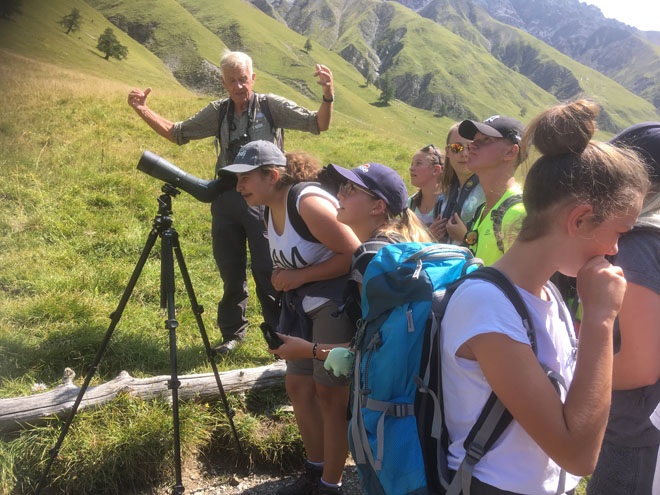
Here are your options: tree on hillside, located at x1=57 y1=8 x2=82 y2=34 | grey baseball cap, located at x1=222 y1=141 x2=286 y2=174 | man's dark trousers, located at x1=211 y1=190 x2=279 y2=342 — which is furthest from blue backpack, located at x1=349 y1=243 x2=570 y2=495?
tree on hillside, located at x1=57 y1=8 x2=82 y2=34

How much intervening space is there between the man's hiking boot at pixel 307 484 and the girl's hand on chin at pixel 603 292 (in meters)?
2.53

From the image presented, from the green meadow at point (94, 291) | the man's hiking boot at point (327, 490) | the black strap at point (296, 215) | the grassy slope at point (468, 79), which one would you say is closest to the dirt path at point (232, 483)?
the green meadow at point (94, 291)

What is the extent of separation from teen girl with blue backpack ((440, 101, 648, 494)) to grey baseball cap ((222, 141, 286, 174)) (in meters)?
1.91

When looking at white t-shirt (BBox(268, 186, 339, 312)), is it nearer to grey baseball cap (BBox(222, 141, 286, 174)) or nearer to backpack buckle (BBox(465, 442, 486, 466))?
grey baseball cap (BBox(222, 141, 286, 174))

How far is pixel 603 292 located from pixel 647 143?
89 cm

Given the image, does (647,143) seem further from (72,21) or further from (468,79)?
(468,79)

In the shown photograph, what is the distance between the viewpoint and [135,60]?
63.8 m

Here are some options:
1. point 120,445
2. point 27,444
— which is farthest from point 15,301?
point 120,445

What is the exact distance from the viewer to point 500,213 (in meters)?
3.11

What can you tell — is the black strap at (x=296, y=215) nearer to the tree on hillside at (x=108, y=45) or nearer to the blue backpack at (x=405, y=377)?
the blue backpack at (x=405, y=377)

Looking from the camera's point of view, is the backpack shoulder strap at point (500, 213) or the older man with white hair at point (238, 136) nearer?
the backpack shoulder strap at point (500, 213)

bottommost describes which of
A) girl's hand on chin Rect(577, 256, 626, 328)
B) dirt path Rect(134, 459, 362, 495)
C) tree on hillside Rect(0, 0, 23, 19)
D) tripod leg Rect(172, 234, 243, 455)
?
dirt path Rect(134, 459, 362, 495)

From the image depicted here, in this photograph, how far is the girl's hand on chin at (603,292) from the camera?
4.66 feet

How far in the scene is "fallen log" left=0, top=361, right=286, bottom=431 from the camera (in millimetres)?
3383
